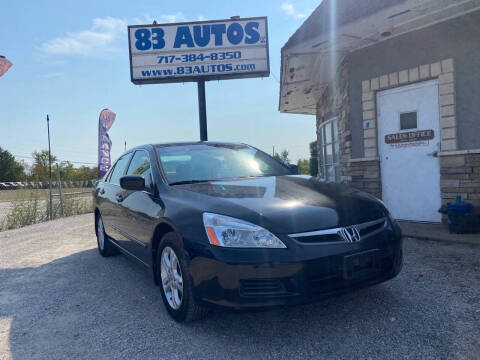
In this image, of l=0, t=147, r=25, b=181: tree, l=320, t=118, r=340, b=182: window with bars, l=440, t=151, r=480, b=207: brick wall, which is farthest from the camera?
l=0, t=147, r=25, b=181: tree

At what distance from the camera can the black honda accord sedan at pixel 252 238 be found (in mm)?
2289

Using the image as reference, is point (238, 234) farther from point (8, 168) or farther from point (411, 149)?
point (8, 168)

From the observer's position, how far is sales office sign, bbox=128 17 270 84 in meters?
10.5

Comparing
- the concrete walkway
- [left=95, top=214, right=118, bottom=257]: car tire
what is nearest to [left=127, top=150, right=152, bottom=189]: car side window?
[left=95, top=214, right=118, bottom=257]: car tire

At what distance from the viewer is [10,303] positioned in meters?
3.58

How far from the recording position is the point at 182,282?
2686 millimetres

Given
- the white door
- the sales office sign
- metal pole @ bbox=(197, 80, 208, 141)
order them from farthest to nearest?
metal pole @ bbox=(197, 80, 208, 141)
the sales office sign
the white door

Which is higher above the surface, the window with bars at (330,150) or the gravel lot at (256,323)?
the window with bars at (330,150)

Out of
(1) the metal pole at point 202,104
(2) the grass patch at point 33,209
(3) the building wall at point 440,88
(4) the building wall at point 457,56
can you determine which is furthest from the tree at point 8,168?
(4) the building wall at point 457,56

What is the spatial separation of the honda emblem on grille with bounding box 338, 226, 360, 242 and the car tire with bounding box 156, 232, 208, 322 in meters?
1.09

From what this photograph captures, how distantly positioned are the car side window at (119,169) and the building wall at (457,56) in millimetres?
4930

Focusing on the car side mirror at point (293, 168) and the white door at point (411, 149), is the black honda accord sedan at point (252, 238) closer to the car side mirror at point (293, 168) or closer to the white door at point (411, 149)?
the car side mirror at point (293, 168)

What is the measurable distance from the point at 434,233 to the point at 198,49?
7993mm

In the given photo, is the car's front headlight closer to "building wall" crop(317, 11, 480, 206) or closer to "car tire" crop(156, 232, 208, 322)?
"car tire" crop(156, 232, 208, 322)
